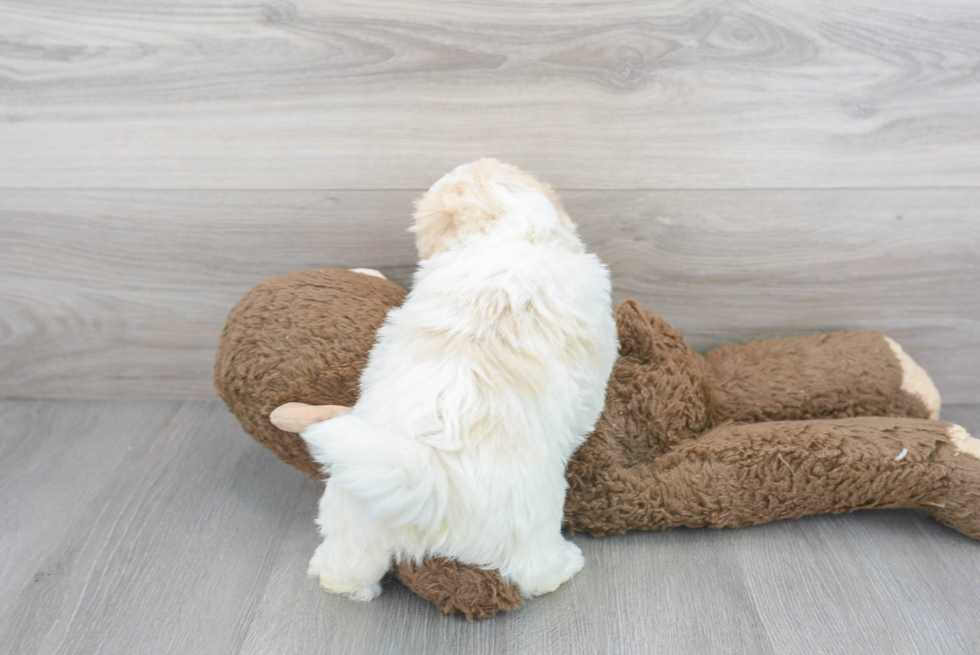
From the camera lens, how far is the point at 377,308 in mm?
839

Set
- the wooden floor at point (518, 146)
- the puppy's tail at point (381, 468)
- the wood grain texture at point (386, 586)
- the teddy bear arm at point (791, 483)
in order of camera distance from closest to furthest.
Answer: the puppy's tail at point (381, 468)
the wood grain texture at point (386, 586)
the teddy bear arm at point (791, 483)
the wooden floor at point (518, 146)

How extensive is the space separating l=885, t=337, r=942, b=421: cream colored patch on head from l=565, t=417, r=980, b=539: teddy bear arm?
4.9 inches

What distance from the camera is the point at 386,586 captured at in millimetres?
786

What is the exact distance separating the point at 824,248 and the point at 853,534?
42cm

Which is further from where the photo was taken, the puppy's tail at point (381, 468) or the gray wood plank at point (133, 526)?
the gray wood plank at point (133, 526)

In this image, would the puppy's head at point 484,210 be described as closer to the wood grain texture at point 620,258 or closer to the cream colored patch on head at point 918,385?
→ the wood grain texture at point 620,258

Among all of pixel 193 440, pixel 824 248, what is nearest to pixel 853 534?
pixel 824 248

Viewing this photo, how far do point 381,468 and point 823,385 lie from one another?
66 centimetres

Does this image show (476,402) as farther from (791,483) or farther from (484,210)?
(791,483)

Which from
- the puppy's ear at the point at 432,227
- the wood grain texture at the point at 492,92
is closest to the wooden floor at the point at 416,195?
the wood grain texture at the point at 492,92

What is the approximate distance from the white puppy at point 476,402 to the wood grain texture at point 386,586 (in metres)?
0.05

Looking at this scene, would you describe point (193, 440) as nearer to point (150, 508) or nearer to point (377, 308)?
point (150, 508)

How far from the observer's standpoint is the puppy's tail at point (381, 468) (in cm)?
59

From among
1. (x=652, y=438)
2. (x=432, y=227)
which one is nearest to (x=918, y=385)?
(x=652, y=438)
